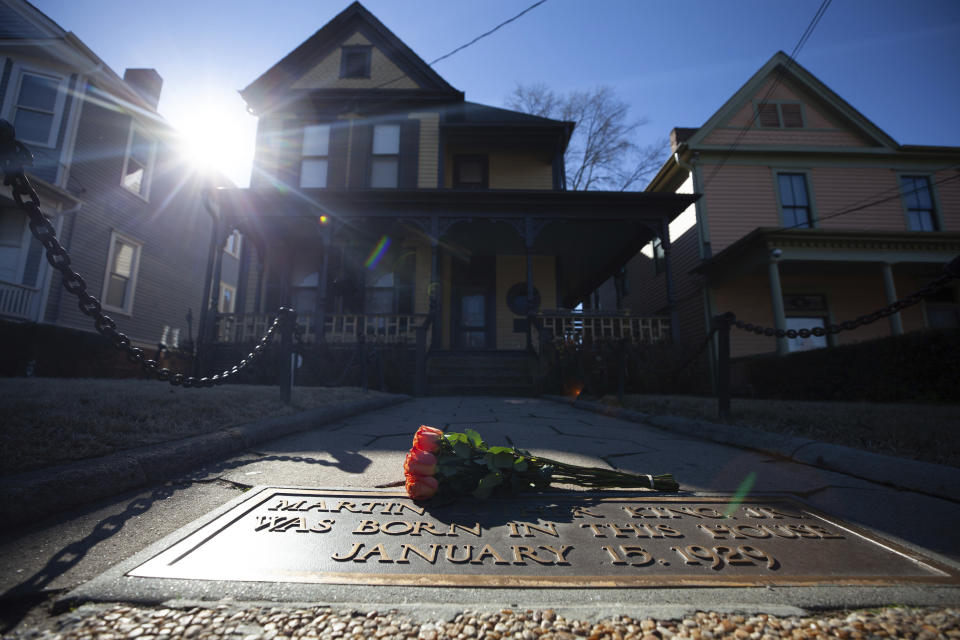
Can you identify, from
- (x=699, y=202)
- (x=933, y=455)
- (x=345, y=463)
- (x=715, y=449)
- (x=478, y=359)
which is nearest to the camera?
(x=933, y=455)

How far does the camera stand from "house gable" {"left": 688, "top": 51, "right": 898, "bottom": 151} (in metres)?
12.8

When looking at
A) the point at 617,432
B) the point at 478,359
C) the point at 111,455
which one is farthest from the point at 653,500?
the point at 478,359

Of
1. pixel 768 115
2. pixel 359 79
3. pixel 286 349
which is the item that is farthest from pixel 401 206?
pixel 768 115

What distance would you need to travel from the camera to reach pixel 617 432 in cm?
395

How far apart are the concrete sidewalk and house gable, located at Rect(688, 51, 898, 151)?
12.8m

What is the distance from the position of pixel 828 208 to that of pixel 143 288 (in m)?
20.6

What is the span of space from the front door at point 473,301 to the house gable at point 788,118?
7.62 metres

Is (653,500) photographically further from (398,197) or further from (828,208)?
(828,208)

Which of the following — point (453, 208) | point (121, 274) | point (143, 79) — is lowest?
point (121, 274)

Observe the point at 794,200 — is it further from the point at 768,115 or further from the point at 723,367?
the point at 723,367

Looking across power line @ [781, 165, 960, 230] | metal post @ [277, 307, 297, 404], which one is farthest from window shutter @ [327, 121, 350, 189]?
power line @ [781, 165, 960, 230]

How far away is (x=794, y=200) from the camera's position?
41.3ft

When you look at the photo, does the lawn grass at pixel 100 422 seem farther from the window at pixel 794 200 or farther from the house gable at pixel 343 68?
the window at pixel 794 200

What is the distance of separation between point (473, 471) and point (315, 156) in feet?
40.8
